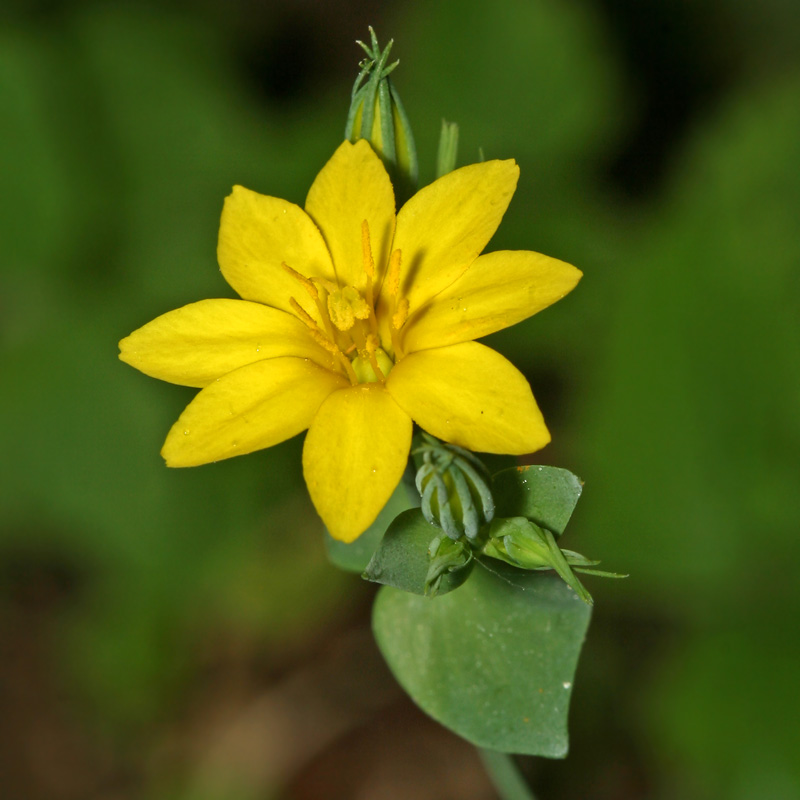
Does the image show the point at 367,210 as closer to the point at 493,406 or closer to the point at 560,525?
the point at 493,406

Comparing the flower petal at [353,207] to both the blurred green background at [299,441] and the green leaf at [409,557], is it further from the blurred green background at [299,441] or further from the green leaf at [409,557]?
the blurred green background at [299,441]

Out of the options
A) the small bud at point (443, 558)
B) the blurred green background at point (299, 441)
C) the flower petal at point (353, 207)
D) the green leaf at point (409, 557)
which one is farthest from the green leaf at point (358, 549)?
the blurred green background at point (299, 441)

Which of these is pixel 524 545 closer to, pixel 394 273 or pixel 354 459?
pixel 354 459

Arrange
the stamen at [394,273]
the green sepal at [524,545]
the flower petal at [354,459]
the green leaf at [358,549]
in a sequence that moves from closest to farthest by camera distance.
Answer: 1. the flower petal at [354,459]
2. the green sepal at [524,545]
3. the stamen at [394,273]
4. the green leaf at [358,549]

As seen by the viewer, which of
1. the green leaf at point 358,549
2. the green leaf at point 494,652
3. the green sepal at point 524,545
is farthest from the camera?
the green leaf at point 358,549

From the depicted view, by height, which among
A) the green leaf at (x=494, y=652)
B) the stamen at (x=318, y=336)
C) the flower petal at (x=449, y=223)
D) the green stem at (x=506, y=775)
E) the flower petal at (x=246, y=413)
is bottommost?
the green stem at (x=506, y=775)

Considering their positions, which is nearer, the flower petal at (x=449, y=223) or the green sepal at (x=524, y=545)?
the green sepal at (x=524, y=545)

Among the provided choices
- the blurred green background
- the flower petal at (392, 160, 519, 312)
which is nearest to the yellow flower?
the flower petal at (392, 160, 519, 312)

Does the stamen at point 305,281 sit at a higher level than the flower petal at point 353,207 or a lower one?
lower
